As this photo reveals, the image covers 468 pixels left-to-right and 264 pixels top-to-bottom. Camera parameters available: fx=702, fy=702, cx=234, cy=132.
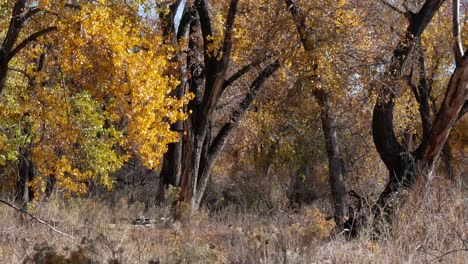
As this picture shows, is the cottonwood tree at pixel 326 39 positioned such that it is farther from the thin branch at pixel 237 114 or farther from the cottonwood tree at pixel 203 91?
the thin branch at pixel 237 114

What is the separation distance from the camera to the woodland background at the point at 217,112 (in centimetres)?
734

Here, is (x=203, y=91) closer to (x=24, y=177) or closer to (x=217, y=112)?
(x=217, y=112)

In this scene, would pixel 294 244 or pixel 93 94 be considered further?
pixel 93 94

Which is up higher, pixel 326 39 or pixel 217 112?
pixel 326 39

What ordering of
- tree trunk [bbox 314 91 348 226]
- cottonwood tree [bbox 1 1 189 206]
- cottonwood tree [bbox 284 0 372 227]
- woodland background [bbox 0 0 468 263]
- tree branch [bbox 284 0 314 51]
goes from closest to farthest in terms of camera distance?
woodland background [bbox 0 0 468 263] < cottonwood tree [bbox 1 1 189 206] < cottonwood tree [bbox 284 0 372 227] < tree branch [bbox 284 0 314 51] < tree trunk [bbox 314 91 348 226]

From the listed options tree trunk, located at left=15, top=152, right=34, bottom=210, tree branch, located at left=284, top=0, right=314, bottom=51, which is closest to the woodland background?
tree branch, located at left=284, top=0, right=314, bottom=51

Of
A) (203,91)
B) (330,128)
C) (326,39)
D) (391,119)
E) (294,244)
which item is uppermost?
(326,39)

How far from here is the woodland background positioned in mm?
7344

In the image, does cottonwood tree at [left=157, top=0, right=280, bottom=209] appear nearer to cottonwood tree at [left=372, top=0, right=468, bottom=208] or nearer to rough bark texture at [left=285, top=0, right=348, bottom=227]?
rough bark texture at [left=285, top=0, right=348, bottom=227]

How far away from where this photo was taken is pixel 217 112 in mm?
16828

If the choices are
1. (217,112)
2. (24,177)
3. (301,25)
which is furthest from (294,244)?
(24,177)

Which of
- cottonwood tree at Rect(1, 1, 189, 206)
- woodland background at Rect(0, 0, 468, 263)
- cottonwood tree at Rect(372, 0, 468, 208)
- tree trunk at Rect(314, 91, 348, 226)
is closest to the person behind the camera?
woodland background at Rect(0, 0, 468, 263)

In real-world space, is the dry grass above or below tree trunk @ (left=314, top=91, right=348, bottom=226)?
below

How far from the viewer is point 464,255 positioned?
22.4 feet
